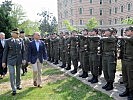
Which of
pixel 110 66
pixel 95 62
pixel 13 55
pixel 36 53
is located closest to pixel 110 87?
pixel 110 66

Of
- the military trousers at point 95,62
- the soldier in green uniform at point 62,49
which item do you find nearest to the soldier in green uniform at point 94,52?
the military trousers at point 95,62

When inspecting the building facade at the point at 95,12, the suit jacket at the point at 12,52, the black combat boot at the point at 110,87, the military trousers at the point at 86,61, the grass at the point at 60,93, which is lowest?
the grass at the point at 60,93

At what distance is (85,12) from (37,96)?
6305 cm

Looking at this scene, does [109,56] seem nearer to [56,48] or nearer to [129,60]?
[129,60]

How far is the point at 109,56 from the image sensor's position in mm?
9758

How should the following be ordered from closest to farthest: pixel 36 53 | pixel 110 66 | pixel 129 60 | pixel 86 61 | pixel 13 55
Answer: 1. pixel 129 60
2. pixel 110 66
3. pixel 13 55
4. pixel 36 53
5. pixel 86 61

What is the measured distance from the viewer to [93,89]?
33.6 ft

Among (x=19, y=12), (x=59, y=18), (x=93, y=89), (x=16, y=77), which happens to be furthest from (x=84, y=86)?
(x=59, y=18)

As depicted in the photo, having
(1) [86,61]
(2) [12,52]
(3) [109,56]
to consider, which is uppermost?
(2) [12,52]

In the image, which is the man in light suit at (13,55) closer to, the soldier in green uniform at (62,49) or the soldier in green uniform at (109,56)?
the soldier in green uniform at (109,56)

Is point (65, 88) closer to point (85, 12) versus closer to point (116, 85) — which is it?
point (116, 85)

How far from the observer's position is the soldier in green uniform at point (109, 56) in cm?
971

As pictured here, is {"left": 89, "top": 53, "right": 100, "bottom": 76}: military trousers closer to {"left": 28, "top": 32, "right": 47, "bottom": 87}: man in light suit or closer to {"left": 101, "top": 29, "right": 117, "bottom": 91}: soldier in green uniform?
{"left": 101, "top": 29, "right": 117, "bottom": 91}: soldier in green uniform

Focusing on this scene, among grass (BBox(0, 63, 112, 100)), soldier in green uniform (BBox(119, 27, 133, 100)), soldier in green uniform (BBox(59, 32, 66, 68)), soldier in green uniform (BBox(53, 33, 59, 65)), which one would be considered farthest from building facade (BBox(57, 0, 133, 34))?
soldier in green uniform (BBox(119, 27, 133, 100))
